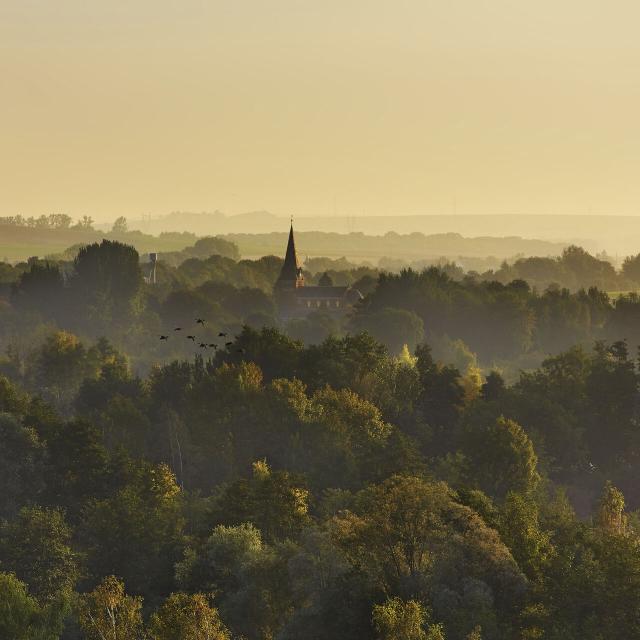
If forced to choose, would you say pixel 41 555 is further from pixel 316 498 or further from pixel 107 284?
pixel 107 284

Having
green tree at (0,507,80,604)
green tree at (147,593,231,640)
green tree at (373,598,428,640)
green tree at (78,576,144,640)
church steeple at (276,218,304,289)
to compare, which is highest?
church steeple at (276,218,304,289)

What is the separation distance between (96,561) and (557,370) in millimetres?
51655

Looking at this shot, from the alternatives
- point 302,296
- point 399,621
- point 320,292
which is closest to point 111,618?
point 399,621

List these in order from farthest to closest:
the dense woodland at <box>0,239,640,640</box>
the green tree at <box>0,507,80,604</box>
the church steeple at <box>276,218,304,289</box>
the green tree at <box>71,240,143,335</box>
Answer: the green tree at <box>71,240,143,335</box>, the church steeple at <box>276,218,304,289</box>, the green tree at <box>0,507,80,604</box>, the dense woodland at <box>0,239,640,640</box>

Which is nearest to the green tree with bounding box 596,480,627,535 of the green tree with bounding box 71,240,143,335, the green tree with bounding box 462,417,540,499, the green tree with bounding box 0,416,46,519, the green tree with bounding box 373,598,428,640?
the green tree with bounding box 462,417,540,499

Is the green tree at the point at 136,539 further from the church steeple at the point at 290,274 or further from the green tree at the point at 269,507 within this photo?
the church steeple at the point at 290,274

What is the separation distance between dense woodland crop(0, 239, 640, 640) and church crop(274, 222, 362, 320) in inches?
1802

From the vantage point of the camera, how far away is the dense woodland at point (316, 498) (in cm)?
4031

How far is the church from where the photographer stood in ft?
552

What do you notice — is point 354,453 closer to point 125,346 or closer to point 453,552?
point 453,552

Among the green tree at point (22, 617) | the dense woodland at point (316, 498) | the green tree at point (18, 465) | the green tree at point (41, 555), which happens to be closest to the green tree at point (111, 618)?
the dense woodland at point (316, 498)

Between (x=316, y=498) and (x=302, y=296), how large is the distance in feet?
352

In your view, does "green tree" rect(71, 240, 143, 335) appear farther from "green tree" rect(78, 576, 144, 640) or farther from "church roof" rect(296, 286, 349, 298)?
"green tree" rect(78, 576, 144, 640)

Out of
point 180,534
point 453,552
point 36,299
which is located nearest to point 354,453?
point 180,534
